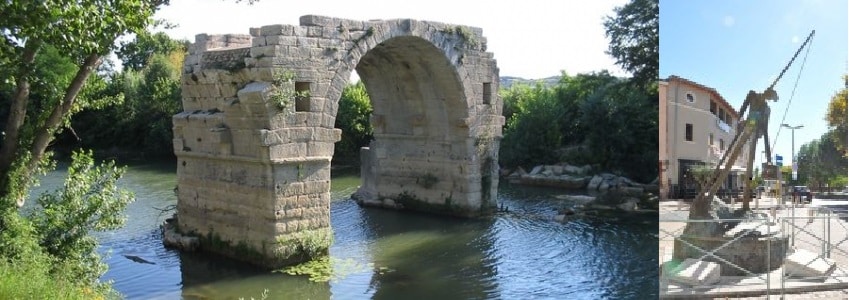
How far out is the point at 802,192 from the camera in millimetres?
2898

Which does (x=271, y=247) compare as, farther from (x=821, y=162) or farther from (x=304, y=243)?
(x=821, y=162)

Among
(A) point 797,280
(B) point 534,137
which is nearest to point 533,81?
(B) point 534,137

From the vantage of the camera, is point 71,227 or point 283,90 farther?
point 283,90

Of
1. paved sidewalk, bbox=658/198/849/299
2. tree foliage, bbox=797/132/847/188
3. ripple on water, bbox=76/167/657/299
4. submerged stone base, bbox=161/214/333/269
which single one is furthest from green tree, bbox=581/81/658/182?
tree foliage, bbox=797/132/847/188

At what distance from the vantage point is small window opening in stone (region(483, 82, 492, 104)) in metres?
15.1

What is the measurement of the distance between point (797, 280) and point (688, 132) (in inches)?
43.8

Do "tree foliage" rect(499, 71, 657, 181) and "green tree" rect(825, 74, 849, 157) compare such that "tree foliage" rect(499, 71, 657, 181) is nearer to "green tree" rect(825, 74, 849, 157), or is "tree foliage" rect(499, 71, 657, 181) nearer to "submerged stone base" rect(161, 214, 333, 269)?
"submerged stone base" rect(161, 214, 333, 269)

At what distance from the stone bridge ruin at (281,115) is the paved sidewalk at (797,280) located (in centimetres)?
804

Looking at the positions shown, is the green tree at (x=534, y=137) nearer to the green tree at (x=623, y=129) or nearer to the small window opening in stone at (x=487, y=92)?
the green tree at (x=623, y=129)

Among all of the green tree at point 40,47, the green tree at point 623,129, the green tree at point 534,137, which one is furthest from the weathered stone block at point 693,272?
the green tree at point 534,137

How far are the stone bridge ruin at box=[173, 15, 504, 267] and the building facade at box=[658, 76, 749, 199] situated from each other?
8.29 meters

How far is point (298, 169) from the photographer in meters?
10.7

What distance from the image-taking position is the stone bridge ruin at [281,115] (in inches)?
409

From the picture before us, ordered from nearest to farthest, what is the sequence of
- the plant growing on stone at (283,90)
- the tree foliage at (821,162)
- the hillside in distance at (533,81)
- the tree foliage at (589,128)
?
the tree foliage at (821,162), the plant growing on stone at (283,90), the tree foliage at (589,128), the hillside in distance at (533,81)
